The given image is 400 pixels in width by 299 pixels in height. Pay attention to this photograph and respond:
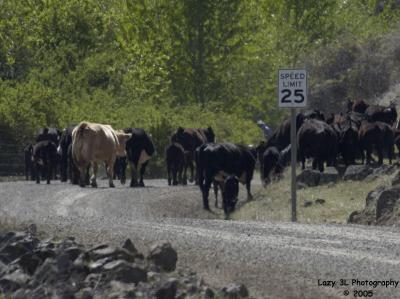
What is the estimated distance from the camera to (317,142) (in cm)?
3356

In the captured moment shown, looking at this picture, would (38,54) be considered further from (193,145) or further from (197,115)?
(193,145)

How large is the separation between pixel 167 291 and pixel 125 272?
0.81 m

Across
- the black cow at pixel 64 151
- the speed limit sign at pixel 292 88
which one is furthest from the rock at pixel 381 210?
the black cow at pixel 64 151

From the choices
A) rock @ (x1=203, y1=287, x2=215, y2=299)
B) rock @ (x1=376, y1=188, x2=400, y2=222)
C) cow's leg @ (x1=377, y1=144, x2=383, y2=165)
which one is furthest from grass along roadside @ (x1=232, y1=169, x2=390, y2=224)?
rock @ (x1=203, y1=287, x2=215, y2=299)

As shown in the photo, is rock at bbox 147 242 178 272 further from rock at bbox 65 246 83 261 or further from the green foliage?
the green foliage

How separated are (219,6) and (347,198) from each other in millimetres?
39275

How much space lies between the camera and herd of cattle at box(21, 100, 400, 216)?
95.7 feet

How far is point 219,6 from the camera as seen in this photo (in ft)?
216

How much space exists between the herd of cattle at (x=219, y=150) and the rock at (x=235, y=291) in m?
15.1

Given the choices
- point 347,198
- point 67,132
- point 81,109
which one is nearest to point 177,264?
point 347,198

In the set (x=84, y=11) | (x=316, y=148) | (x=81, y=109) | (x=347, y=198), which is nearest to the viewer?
(x=347, y=198)

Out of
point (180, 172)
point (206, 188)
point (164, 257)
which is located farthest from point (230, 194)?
point (180, 172)

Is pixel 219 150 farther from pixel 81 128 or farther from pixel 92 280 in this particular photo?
pixel 92 280

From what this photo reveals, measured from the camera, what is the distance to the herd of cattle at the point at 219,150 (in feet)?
95.7
